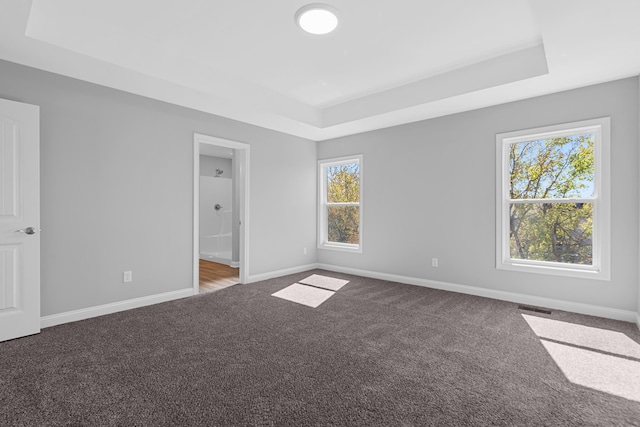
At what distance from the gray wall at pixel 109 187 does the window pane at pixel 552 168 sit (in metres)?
3.57

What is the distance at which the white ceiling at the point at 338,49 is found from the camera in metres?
2.40

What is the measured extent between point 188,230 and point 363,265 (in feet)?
8.82

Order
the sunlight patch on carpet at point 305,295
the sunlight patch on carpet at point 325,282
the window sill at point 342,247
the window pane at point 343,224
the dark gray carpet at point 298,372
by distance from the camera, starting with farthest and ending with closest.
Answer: the window pane at point 343,224
the window sill at point 342,247
the sunlight patch on carpet at point 325,282
the sunlight patch on carpet at point 305,295
the dark gray carpet at point 298,372

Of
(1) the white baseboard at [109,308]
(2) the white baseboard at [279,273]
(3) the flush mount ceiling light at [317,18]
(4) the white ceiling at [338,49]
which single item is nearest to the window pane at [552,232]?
(4) the white ceiling at [338,49]

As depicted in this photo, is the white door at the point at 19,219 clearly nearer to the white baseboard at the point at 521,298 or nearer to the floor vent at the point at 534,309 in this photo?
the white baseboard at the point at 521,298

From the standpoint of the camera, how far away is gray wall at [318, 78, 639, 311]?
314 centimetres

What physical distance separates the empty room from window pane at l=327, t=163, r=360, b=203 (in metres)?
0.51

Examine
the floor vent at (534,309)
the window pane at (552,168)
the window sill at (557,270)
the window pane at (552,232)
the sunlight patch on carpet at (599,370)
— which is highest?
the window pane at (552,168)

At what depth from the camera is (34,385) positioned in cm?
199

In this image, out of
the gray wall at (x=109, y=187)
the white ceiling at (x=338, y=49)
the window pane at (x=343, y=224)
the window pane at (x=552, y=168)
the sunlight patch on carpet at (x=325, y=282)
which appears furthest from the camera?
the window pane at (x=343, y=224)

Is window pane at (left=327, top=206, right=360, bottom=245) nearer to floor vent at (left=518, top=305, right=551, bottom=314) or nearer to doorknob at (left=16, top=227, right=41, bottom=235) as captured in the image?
floor vent at (left=518, top=305, right=551, bottom=314)

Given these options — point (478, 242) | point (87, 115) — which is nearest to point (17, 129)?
point (87, 115)

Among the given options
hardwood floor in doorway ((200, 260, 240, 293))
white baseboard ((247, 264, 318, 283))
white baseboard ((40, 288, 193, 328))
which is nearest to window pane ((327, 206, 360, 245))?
white baseboard ((247, 264, 318, 283))

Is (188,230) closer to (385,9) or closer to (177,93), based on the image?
(177,93)
